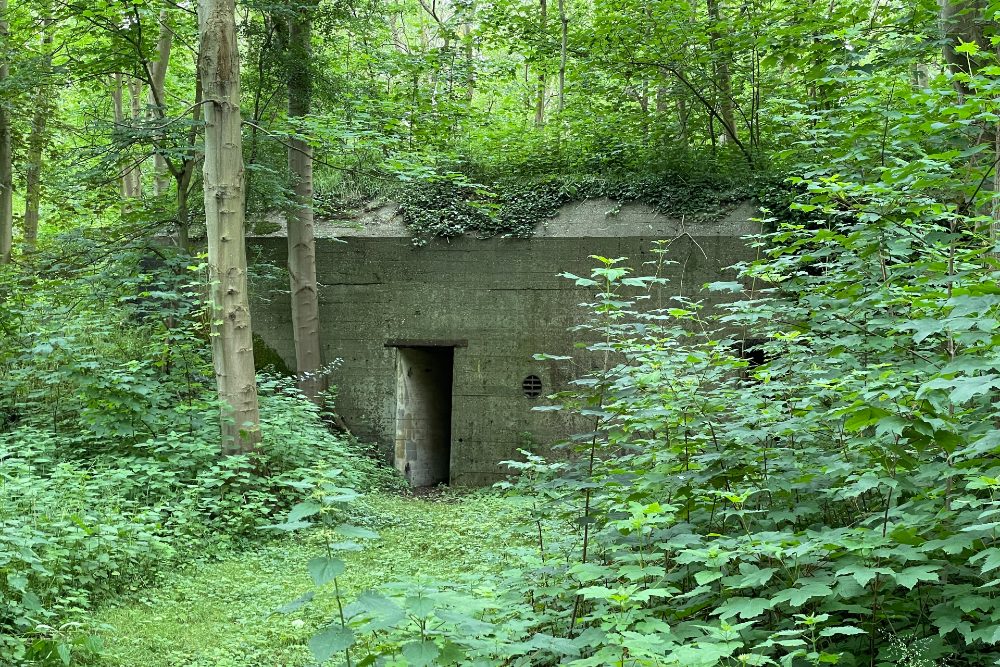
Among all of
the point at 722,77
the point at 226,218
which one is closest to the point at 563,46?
the point at 722,77

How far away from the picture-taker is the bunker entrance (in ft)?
37.4

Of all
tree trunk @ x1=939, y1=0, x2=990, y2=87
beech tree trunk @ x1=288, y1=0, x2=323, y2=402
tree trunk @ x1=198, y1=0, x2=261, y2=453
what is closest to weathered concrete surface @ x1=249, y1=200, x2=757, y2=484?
beech tree trunk @ x1=288, y1=0, x2=323, y2=402

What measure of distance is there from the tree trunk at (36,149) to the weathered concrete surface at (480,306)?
3.76m

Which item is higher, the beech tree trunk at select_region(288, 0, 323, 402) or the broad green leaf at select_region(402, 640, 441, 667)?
the beech tree trunk at select_region(288, 0, 323, 402)

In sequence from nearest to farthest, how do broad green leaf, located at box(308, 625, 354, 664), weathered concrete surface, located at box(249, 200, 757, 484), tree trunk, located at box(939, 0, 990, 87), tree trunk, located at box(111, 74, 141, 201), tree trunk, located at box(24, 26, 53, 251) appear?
broad green leaf, located at box(308, 625, 354, 664) → tree trunk, located at box(939, 0, 990, 87) → weathered concrete surface, located at box(249, 200, 757, 484) → tree trunk, located at box(24, 26, 53, 251) → tree trunk, located at box(111, 74, 141, 201)

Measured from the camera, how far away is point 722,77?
39.3 feet

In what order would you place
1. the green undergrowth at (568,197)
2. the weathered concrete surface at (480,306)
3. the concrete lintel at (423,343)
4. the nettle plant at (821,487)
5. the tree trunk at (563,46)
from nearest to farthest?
the nettle plant at (821,487)
the weathered concrete surface at (480,306)
the green undergrowth at (568,197)
the concrete lintel at (423,343)
the tree trunk at (563,46)

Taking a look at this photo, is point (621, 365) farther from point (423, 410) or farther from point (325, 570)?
point (423, 410)

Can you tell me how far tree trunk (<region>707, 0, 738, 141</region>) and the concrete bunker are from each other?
5.78 m

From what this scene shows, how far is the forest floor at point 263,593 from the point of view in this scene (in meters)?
4.22

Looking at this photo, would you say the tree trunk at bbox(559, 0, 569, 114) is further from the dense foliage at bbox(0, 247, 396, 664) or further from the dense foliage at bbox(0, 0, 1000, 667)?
the dense foliage at bbox(0, 247, 396, 664)

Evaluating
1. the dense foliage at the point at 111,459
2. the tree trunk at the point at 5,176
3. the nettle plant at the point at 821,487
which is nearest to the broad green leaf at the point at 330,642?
the nettle plant at the point at 821,487

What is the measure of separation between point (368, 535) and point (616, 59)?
34.9 feet

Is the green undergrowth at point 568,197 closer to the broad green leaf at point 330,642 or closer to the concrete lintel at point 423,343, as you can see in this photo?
the concrete lintel at point 423,343
